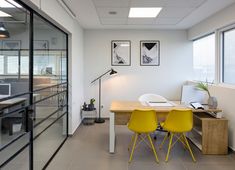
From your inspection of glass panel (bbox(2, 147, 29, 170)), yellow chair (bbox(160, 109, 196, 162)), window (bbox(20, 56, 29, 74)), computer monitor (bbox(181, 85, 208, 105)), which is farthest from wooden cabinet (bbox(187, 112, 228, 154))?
window (bbox(20, 56, 29, 74))

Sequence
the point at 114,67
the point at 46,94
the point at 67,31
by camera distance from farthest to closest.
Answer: the point at 114,67 < the point at 67,31 < the point at 46,94

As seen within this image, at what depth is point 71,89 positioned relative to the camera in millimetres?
5098

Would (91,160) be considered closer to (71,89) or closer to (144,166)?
(144,166)

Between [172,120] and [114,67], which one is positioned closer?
[172,120]

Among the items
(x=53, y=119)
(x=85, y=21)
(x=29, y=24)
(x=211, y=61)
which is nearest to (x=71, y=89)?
(x=53, y=119)

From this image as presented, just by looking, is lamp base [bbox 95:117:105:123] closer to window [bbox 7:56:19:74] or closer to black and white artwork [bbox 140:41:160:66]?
black and white artwork [bbox 140:41:160:66]

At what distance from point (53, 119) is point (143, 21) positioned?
3.16 m

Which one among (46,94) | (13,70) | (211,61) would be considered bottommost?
(46,94)

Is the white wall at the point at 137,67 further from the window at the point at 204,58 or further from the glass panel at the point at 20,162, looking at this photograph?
the glass panel at the point at 20,162

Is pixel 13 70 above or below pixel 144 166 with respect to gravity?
above

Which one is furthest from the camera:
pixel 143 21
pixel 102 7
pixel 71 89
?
pixel 143 21

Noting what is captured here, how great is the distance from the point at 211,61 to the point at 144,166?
3140 mm

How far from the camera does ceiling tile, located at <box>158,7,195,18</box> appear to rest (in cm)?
444

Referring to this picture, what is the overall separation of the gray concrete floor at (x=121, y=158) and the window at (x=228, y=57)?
4.94ft
